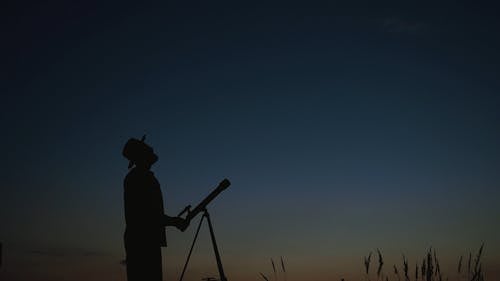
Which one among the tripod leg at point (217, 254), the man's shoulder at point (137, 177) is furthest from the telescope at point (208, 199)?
the man's shoulder at point (137, 177)

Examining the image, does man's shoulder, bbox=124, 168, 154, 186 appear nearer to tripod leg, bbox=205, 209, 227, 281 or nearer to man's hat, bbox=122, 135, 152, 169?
man's hat, bbox=122, 135, 152, 169

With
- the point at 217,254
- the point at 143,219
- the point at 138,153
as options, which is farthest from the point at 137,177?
the point at 217,254

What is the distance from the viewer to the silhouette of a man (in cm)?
616

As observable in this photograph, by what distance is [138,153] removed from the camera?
662 cm

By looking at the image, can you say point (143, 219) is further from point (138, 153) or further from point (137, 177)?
point (138, 153)

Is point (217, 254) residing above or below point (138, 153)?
below

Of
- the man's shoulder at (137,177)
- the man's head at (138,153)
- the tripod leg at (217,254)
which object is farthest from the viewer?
the man's head at (138,153)

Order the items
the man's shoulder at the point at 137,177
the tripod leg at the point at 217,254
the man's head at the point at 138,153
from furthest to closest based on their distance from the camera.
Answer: the man's head at the point at 138,153
the man's shoulder at the point at 137,177
the tripod leg at the point at 217,254

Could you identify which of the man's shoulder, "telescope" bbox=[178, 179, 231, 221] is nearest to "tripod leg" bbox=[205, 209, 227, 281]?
"telescope" bbox=[178, 179, 231, 221]

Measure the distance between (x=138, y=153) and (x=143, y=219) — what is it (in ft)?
3.01

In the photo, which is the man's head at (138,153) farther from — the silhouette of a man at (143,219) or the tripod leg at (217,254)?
the tripod leg at (217,254)

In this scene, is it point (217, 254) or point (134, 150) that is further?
point (134, 150)

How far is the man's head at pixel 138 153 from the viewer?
261 inches

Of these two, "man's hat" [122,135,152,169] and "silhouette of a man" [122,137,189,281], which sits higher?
"man's hat" [122,135,152,169]
